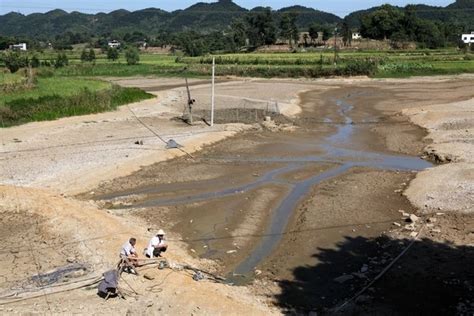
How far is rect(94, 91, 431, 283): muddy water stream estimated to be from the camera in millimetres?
19016

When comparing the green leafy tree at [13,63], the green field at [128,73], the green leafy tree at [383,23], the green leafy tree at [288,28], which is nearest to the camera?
the green field at [128,73]

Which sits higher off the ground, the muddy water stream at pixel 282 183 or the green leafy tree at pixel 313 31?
the green leafy tree at pixel 313 31

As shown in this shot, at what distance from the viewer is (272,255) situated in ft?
58.6

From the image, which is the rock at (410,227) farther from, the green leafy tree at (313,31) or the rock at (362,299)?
the green leafy tree at (313,31)

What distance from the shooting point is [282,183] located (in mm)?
26688

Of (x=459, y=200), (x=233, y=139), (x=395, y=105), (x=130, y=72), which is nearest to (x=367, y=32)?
(x=130, y=72)

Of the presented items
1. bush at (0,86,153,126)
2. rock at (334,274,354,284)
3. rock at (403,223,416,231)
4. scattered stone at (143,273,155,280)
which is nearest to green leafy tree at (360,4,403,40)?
bush at (0,86,153,126)

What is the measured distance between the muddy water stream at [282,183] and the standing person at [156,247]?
82.6 inches

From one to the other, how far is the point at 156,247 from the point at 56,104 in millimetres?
31388

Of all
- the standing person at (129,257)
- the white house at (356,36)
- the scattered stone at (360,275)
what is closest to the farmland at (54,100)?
the standing person at (129,257)

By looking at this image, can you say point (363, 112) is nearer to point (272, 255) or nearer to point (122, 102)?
point (122, 102)

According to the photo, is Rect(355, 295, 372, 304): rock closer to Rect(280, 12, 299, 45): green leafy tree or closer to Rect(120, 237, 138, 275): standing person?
Rect(120, 237, 138, 275): standing person

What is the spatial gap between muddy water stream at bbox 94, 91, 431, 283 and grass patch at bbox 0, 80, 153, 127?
1804 centimetres

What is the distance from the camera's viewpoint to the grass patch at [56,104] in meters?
40.5
